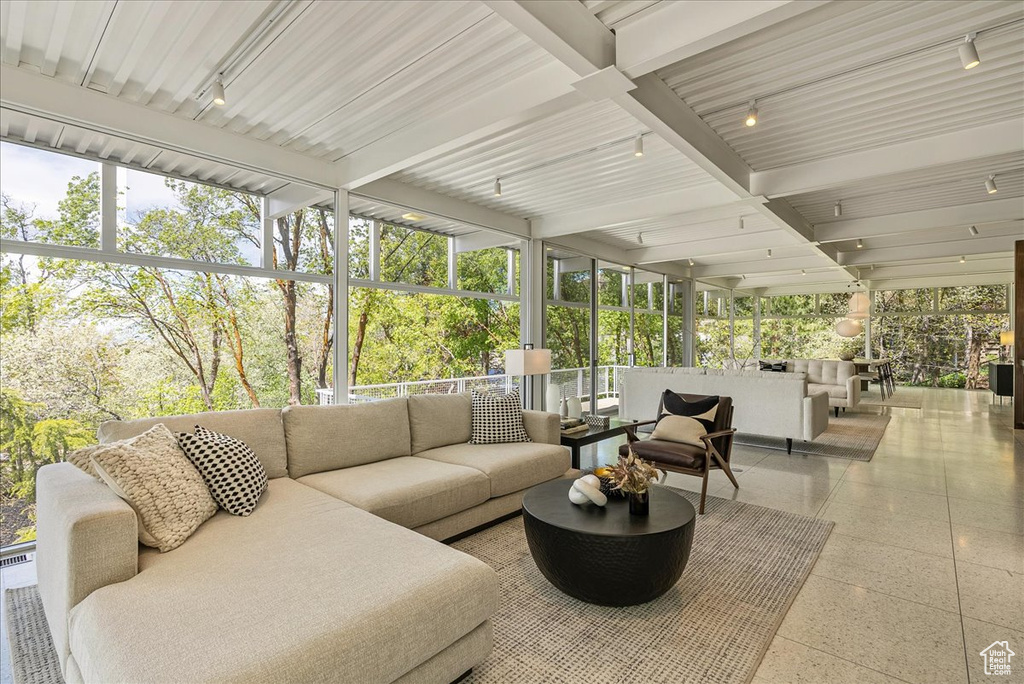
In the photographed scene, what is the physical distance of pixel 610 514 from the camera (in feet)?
7.73

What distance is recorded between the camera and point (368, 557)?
1805mm

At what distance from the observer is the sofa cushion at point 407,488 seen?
8.50 ft

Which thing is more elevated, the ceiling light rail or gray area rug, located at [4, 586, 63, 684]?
the ceiling light rail

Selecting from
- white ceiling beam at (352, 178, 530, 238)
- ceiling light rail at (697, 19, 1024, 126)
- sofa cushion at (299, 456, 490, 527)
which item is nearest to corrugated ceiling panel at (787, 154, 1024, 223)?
ceiling light rail at (697, 19, 1024, 126)

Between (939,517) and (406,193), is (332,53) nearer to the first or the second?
(406,193)

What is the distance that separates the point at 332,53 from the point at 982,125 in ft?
15.0

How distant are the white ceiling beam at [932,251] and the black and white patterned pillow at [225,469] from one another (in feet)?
31.5

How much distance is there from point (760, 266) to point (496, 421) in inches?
318

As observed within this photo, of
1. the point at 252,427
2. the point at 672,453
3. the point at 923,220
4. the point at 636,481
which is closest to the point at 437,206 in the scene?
the point at 252,427

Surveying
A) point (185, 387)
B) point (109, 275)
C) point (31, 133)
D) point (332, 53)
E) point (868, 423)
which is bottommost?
point (868, 423)

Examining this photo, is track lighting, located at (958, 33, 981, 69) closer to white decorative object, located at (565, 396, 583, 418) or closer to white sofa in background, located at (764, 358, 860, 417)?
white decorative object, located at (565, 396, 583, 418)

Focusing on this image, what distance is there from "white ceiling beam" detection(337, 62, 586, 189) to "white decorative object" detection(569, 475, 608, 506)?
6.98ft

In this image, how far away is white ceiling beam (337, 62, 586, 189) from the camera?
112 inches

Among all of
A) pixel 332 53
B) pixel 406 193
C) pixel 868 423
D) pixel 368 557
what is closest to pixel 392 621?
pixel 368 557
